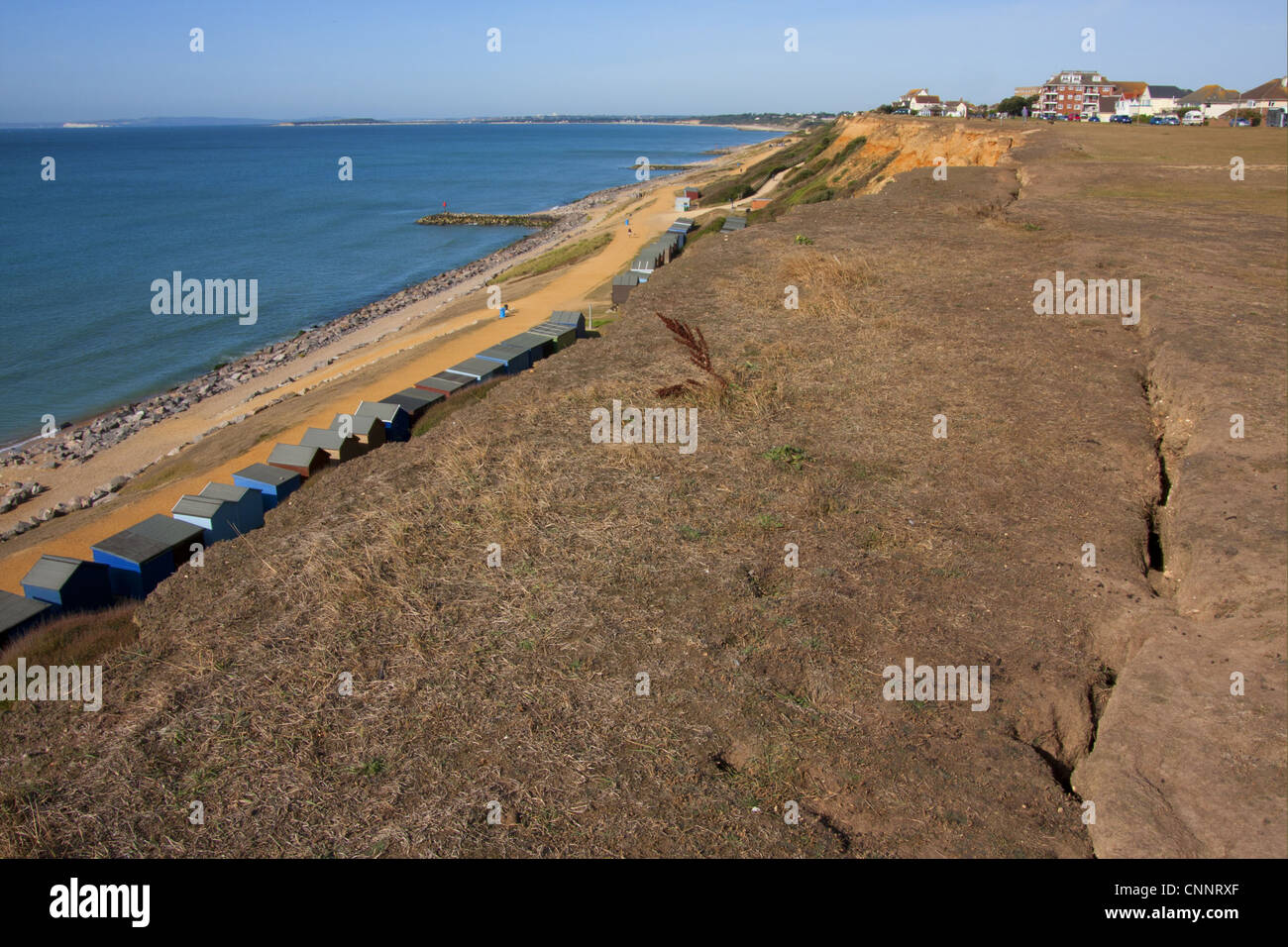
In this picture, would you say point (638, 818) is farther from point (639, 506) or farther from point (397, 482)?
point (397, 482)

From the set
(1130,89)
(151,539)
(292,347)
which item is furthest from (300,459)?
(1130,89)

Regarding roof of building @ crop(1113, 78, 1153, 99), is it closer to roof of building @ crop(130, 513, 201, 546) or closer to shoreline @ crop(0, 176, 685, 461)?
shoreline @ crop(0, 176, 685, 461)

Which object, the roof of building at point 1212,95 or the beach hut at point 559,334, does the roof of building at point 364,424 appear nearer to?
the beach hut at point 559,334

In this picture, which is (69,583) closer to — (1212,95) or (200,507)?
(200,507)

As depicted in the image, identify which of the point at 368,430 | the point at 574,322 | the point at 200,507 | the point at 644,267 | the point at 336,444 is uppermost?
the point at 644,267

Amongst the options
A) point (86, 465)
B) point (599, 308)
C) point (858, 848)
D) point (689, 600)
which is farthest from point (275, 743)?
point (599, 308)
